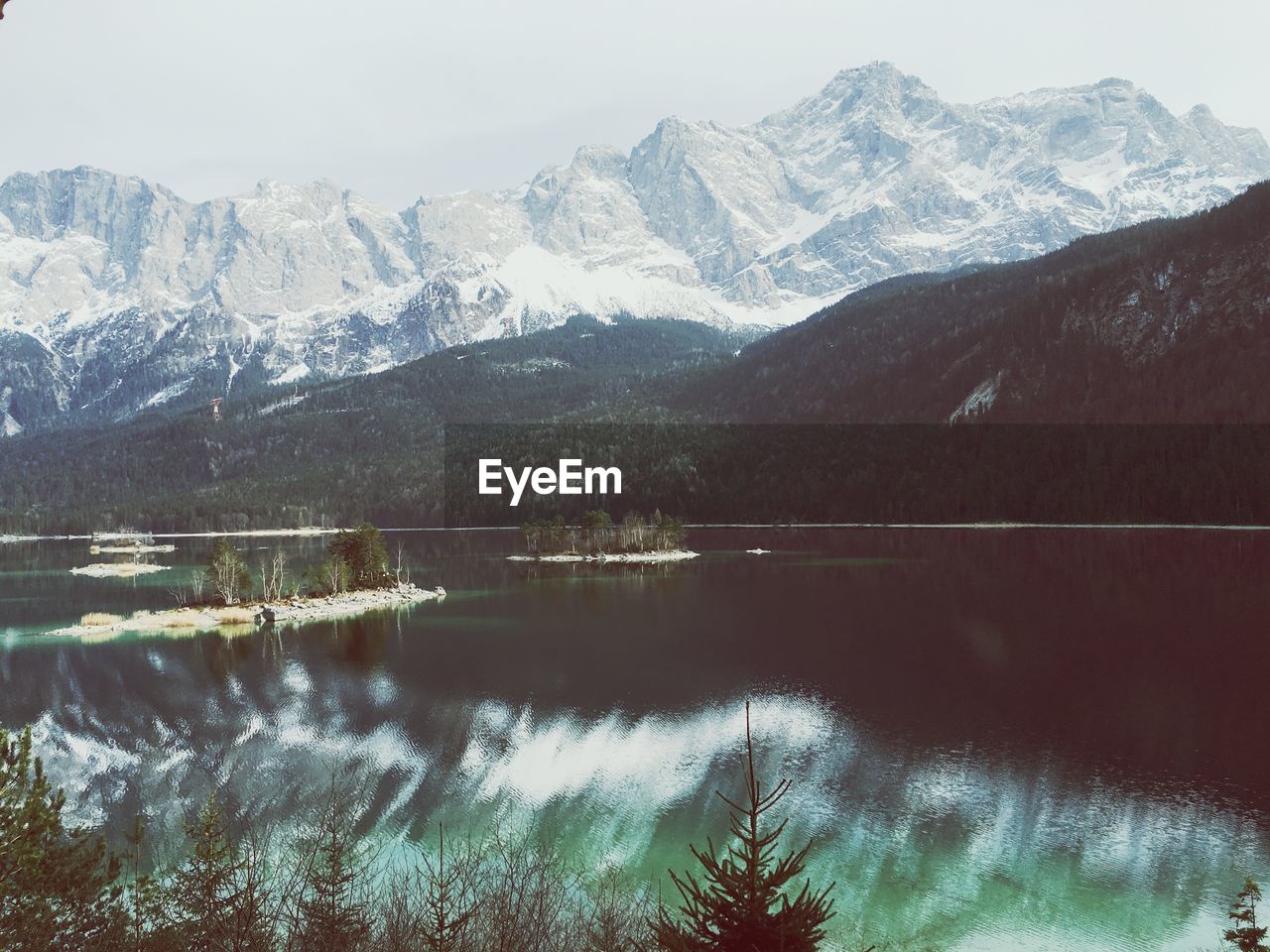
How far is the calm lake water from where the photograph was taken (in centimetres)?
4000

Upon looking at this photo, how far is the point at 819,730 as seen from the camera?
61344mm

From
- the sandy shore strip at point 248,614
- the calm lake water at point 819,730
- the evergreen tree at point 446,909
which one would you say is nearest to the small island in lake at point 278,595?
the sandy shore strip at point 248,614

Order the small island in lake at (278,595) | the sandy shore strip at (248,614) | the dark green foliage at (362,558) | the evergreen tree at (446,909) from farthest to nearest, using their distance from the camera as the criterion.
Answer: the dark green foliage at (362,558), the small island in lake at (278,595), the sandy shore strip at (248,614), the evergreen tree at (446,909)

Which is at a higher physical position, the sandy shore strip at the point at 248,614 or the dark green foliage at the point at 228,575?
the dark green foliage at the point at 228,575

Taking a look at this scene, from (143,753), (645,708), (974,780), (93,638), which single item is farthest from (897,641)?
(93,638)

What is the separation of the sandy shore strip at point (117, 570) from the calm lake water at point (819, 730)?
2245 inches

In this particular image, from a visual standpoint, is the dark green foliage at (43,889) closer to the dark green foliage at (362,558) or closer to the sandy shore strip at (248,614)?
the sandy shore strip at (248,614)

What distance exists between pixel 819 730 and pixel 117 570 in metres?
165

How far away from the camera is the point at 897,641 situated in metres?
89.0

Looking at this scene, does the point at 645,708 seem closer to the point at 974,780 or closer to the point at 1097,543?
the point at 974,780

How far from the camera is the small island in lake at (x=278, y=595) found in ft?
379

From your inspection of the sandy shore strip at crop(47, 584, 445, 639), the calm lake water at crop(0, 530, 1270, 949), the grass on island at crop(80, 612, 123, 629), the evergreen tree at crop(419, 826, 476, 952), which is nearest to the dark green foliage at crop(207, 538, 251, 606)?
the sandy shore strip at crop(47, 584, 445, 639)

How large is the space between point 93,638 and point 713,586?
75965 mm

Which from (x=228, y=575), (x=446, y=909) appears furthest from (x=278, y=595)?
(x=446, y=909)
